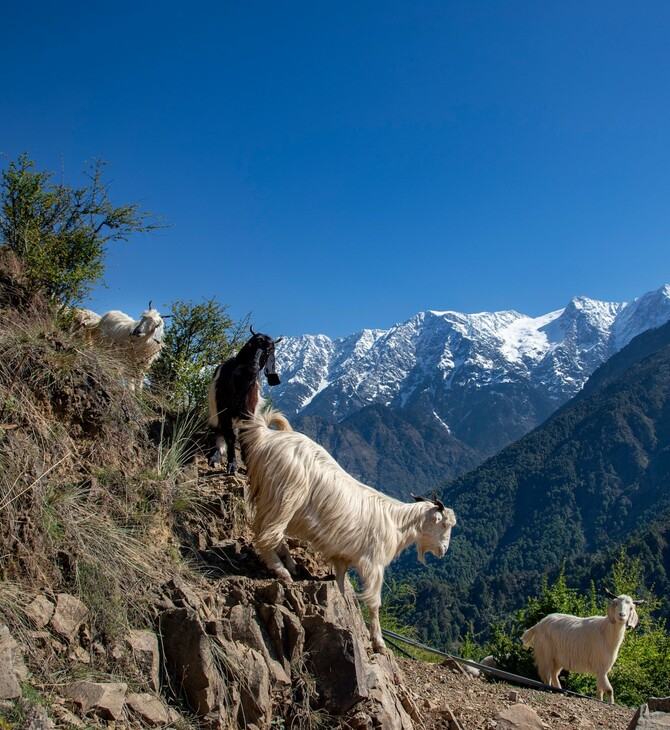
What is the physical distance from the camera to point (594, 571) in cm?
11738

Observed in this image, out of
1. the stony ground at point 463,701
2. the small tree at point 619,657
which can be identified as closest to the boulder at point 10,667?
the stony ground at point 463,701

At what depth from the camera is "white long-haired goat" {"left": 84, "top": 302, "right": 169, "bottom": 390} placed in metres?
9.58

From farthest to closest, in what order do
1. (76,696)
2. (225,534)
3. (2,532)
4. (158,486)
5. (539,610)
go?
(539,610) < (225,534) < (158,486) < (2,532) < (76,696)

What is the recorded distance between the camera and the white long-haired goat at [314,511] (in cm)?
632

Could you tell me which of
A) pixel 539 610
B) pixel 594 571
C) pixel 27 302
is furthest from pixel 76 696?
pixel 594 571

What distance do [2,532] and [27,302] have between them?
4258 millimetres

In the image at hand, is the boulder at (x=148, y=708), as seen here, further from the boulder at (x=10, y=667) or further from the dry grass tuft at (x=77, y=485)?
the boulder at (x=10, y=667)

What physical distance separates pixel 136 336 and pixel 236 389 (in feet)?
8.97

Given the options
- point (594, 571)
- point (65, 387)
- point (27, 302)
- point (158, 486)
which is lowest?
point (594, 571)

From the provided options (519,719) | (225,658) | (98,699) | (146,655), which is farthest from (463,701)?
(98,699)

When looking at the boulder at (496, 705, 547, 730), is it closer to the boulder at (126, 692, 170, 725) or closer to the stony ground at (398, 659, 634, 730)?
the stony ground at (398, 659, 634, 730)

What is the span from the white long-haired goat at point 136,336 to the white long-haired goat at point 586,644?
9.65 metres

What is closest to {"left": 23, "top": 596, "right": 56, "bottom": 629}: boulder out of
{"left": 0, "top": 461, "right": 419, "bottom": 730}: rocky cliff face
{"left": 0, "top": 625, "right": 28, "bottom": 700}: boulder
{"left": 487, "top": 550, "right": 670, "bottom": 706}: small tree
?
{"left": 0, "top": 461, "right": 419, "bottom": 730}: rocky cliff face

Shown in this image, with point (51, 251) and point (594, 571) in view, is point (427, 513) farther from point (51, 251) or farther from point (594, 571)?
point (594, 571)
